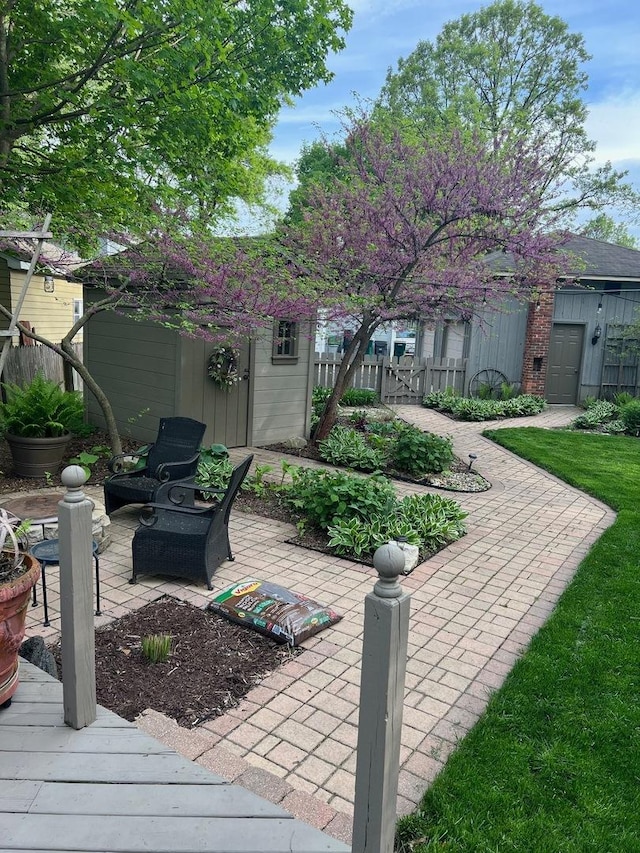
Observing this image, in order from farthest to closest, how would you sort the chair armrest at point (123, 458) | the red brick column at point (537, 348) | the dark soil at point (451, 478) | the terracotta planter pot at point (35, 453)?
the red brick column at point (537, 348) → the dark soil at point (451, 478) → the terracotta planter pot at point (35, 453) → the chair armrest at point (123, 458)

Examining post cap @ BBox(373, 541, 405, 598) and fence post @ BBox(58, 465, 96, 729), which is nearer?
post cap @ BBox(373, 541, 405, 598)

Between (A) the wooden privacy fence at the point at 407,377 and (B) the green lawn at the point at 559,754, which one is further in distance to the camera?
(A) the wooden privacy fence at the point at 407,377

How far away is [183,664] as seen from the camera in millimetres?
2955

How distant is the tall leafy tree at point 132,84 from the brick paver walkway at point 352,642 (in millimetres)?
2988

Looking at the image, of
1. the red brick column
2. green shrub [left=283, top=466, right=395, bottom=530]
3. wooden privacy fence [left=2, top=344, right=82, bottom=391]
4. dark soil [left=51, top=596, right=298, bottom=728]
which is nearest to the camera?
dark soil [left=51, top=596, right=298, bottom=728]

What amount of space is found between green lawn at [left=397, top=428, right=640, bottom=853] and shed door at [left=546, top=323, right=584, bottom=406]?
11.8 m

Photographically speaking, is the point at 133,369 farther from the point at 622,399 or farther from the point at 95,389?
the point at 622,399

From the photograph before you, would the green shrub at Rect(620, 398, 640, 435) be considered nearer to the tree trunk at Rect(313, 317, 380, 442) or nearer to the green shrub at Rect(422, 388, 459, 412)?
the green shrub at Rect(422, 388, 459, 412)

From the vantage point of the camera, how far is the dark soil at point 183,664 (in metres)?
2.63

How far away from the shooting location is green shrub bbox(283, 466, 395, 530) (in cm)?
517

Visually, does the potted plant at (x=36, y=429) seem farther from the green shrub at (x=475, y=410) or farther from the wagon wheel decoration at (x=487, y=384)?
the wagon wheel decoration at (x=487, y=384)

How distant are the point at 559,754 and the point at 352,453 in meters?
5.59

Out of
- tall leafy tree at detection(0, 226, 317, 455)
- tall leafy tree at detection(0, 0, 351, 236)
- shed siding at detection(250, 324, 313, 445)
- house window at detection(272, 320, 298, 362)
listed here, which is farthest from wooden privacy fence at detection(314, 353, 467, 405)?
tall leafy tree at detection(0, 0, 351, 236)

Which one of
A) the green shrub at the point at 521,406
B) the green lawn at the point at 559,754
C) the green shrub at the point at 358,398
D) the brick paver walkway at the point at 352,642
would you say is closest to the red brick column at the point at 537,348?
the green shrub at the point at 521,406
